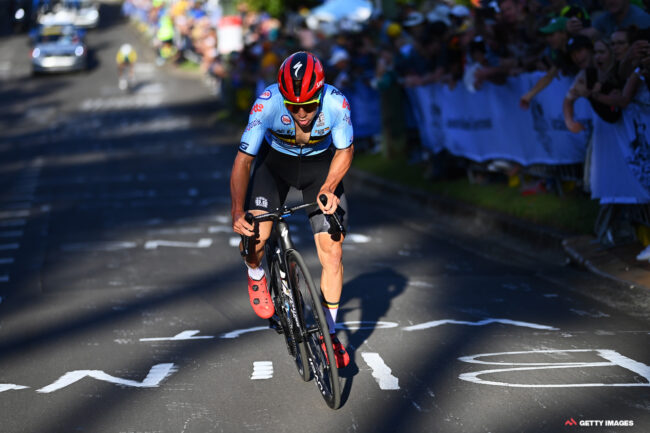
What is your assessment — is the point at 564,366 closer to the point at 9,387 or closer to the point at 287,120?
the point at 287,120

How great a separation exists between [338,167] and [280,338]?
1878mm

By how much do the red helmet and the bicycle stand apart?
1.90ft

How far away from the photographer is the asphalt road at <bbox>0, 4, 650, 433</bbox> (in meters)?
5.31

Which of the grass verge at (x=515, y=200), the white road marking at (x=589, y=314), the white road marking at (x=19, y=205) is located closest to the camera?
the white road marking at (x=589, y=314)

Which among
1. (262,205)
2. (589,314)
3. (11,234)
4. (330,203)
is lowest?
(11,234)

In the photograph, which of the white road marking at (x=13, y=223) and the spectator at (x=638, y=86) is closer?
the spectator at (x=638, y=86)

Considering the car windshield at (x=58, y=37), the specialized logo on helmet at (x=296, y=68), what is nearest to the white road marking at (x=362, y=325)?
the specialized logo on helmet at (x=296, y=68)

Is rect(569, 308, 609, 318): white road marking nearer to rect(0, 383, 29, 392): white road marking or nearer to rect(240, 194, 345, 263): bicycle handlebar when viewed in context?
rect(240, 194, 345, 263): bicycle handlebar

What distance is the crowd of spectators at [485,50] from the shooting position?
911cm

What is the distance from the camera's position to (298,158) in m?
6.14

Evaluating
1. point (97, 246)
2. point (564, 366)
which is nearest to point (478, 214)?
point (97, 246)

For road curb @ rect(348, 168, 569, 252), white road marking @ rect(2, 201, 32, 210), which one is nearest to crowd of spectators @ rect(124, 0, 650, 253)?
road curb @ rect(348, 168, 569, 252)

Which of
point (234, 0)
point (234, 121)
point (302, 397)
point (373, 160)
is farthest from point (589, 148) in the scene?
point (234, 0)

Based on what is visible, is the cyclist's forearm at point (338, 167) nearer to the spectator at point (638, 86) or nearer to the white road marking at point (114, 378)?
the white road marking at point (114, 378)
